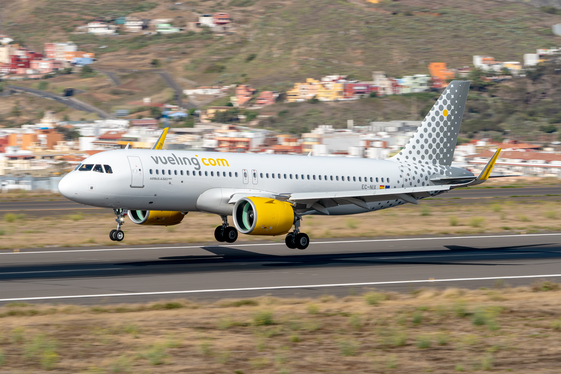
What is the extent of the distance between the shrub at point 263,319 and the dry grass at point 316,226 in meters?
20.0

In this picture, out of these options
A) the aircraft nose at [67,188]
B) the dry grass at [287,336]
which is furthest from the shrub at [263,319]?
A: the aircraft nose at [67,188]

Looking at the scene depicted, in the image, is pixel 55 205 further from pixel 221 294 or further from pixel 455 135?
pixel 221 294

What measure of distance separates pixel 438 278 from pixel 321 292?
4976 millimetres

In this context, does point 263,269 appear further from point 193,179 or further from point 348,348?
point 348,348

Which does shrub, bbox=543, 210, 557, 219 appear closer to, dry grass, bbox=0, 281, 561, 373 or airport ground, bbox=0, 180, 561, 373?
airport ground, bbox=0, 180, 561, 373

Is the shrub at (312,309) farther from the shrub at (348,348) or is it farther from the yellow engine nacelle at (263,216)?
the yellow engine nacelle at (263,216)

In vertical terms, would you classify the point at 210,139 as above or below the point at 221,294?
above

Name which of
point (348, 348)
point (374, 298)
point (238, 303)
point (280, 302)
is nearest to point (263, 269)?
point (280, 302)

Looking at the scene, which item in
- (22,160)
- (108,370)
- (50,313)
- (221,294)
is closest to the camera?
(108,370)

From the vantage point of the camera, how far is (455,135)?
40.5m

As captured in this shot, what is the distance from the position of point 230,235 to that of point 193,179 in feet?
12.1

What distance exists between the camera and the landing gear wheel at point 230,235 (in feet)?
110

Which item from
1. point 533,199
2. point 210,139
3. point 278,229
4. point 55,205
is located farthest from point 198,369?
point 210,139

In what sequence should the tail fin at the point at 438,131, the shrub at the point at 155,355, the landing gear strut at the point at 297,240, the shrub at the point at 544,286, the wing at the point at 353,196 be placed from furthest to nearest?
the tail fin at the point at 438,131
the landing gear strut at the point at 297,240
the wing at the point at 353,196
the shrub at the point at 544,286
the shrub at the point at 155,355
